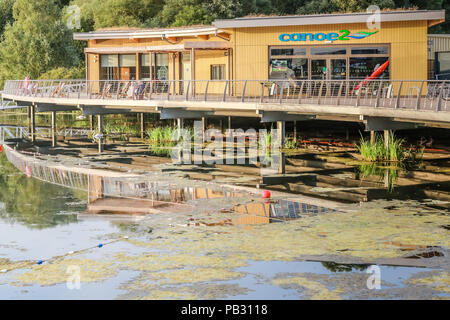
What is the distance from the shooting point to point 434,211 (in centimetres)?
1836

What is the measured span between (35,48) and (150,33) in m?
25.3

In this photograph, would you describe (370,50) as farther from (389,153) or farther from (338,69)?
(389,153)

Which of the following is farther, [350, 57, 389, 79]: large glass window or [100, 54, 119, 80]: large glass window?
[100, 54, 119, 80]: large glass window

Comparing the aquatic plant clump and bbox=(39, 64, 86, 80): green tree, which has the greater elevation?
bbox=(39, 64, 86, 80): green tree

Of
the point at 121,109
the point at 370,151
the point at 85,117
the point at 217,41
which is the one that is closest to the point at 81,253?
the point at 370,151

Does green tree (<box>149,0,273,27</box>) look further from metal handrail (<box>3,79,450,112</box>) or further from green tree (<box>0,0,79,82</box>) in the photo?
metal handrail (<box>3,79,450,112</box>)

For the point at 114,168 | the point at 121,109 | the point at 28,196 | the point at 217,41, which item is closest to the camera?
the point at 28,196

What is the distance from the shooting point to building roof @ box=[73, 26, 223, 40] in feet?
121

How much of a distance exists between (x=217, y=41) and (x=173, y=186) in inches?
568

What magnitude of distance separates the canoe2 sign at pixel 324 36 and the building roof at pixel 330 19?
1.99 feet

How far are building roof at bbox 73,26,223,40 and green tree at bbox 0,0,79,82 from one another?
61.4ft

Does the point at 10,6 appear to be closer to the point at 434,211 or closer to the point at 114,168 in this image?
the point at 114,168

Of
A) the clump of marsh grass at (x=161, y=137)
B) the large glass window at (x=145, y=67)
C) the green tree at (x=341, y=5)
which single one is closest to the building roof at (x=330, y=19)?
the clump of marsh grass at (x=161, y=137)

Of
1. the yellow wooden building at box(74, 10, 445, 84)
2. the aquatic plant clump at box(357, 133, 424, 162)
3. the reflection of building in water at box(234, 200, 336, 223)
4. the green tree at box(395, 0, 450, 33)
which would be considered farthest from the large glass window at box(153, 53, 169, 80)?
the green tree at box(395, 0, 450, 33)
